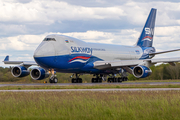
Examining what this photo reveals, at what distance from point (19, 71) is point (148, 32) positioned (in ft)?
80.3

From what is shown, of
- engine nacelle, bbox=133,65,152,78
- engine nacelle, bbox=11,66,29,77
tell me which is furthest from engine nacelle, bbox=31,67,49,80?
engine nacelle, bbox=133,65,152,78

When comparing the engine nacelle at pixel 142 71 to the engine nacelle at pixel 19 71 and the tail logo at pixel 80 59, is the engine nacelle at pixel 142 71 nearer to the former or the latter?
the tail logo at pixel 80 59

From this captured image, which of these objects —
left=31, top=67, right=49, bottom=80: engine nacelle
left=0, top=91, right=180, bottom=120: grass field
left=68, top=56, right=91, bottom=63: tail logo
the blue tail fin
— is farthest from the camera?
the blue tail fin

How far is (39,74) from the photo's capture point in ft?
125

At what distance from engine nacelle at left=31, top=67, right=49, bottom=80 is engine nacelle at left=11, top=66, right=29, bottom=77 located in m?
1.16

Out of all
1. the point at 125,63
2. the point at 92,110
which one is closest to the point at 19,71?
the point at 125,63

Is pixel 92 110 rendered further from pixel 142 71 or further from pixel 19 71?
pixel 19 71

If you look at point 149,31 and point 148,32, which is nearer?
point 148,32

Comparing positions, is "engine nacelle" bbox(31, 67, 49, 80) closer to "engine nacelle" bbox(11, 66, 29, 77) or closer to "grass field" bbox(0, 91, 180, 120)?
"engine nacelle" bbox(11, 66, 29, 77)

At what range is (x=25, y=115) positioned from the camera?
11.8 m

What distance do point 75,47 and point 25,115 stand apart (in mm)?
24557

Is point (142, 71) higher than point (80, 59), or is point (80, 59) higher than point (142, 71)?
point (80, 59)

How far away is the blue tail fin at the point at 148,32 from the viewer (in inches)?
2030

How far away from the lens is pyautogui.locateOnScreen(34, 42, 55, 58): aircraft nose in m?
32.1
